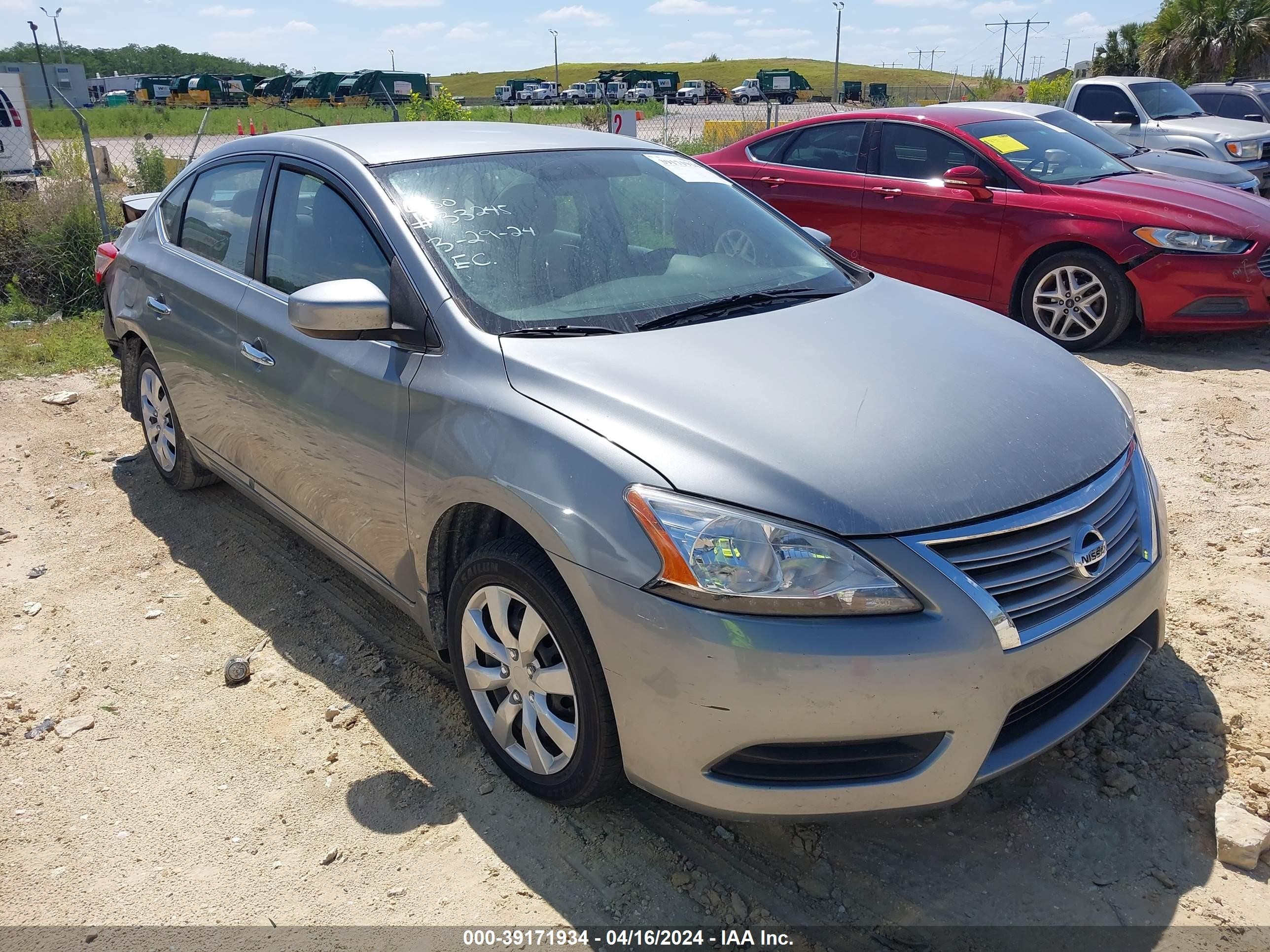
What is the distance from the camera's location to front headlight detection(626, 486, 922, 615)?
81.7 inches

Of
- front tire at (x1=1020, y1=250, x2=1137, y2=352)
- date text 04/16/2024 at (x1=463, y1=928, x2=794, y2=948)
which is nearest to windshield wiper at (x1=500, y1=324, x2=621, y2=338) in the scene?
date text 04/16/2024 at (x1=463, y1=928, x2=794, y2=948)

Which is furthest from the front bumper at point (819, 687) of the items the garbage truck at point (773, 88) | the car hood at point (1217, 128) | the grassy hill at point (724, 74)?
the grassy hill at point (724, 74)

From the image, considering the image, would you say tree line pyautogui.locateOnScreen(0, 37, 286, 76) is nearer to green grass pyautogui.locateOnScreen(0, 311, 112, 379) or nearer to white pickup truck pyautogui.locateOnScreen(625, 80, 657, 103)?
white pickup truck pyautogui.locateOnScreen(625, 80, 657, 103)

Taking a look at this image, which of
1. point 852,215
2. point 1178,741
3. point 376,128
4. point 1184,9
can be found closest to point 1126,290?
point 852,215

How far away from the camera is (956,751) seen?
7.01 feet

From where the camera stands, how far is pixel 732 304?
9.89 feet

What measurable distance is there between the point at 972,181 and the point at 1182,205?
4.42 ft

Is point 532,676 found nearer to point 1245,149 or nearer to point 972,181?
point 972,181

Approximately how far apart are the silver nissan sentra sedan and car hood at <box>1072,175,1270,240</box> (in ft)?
12.8

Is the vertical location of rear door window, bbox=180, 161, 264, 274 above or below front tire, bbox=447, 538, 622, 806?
above

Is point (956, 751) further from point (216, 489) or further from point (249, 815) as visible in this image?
point (216, 489)

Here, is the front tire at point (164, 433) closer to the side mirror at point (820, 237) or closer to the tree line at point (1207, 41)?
the side mirror at point (820, 237)

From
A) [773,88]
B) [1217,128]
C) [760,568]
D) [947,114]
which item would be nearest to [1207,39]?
[1217,128]

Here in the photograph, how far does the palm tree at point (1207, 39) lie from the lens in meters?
27.2
